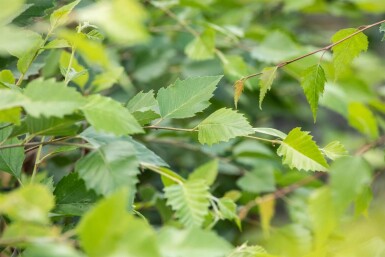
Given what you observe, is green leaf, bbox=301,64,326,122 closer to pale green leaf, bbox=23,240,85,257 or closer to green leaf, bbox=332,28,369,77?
green leaf, bbox=332,28,369,77

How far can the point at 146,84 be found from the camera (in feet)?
3.98

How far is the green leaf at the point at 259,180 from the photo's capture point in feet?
3.24

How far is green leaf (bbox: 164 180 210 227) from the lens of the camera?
1.64 feet

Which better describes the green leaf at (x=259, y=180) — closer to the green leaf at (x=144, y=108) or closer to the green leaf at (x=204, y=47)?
the green leaf at (x=204, y=47)

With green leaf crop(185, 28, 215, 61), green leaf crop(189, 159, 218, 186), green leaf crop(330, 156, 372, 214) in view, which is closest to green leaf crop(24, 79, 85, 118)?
green leaf crop(330, 156, 372, 214)

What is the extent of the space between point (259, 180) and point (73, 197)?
1.65 feet

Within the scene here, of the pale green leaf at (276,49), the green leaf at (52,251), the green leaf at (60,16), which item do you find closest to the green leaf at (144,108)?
the green leaf at (60,16)

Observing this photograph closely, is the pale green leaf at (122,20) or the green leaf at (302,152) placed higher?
the pale green leaf at (122,20)

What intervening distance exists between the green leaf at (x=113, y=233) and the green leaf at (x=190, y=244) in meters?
0.03

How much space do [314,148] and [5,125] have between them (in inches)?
11.6

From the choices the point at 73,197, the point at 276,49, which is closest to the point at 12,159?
the point at 73,197

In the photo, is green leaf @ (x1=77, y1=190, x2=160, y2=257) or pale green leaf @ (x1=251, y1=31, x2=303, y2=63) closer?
green leaf @ (x1=77, y1=190, x2=160, y2=257)

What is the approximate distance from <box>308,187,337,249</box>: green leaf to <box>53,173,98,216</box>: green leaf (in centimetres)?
22

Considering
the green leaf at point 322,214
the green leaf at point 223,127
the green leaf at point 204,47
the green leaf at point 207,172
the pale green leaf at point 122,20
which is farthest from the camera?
the green leaf at point 204,47
